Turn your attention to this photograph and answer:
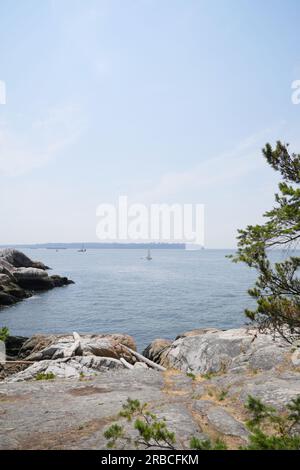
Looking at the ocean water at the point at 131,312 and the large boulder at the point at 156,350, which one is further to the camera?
the ocean water at the point at 131,312

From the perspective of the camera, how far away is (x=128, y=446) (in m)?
5.85

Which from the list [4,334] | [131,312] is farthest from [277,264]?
[131,312]

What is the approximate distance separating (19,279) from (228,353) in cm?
5535

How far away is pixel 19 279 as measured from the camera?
6053cm

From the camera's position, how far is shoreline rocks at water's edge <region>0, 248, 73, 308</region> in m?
51.8

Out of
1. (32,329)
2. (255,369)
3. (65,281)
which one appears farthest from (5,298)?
(255,369)

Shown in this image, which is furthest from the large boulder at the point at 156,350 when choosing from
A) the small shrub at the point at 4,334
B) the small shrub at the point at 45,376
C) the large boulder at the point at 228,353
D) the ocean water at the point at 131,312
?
the small shrub at the point at 4,334

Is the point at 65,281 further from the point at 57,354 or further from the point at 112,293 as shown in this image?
the point at 57,354

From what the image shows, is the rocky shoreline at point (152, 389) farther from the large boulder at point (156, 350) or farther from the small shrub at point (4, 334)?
the small shrub at point (4, 334)

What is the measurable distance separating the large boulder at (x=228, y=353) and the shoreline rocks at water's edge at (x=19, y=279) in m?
40.2

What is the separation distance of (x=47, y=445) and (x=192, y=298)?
48383mm

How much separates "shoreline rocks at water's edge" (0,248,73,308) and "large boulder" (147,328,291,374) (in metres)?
40.2

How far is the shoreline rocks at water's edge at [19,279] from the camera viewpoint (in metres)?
51.8

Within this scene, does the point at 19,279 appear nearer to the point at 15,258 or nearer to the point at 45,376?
the point at 15,258
